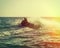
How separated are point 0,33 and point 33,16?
1.70 ft

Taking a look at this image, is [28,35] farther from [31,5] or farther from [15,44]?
[31,5]

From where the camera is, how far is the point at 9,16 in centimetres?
192

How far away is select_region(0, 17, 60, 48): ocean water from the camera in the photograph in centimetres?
186

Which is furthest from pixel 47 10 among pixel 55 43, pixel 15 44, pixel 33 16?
pixel 15 44

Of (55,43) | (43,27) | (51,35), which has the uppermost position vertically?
(43,27)

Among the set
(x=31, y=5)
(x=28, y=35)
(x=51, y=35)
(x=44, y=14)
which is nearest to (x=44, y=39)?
(x=51, y=35)

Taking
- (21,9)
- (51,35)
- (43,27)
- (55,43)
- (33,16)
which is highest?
(21,9)

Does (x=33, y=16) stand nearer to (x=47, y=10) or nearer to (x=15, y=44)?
(x=47, y=10)

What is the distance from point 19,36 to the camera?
1.88 metres

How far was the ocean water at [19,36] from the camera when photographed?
186 cm

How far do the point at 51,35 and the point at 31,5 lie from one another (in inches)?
20.0

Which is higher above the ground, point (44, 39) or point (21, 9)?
point (21, 9)

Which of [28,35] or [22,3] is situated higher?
[22,3]

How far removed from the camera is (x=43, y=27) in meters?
1.89
